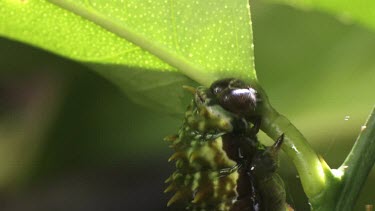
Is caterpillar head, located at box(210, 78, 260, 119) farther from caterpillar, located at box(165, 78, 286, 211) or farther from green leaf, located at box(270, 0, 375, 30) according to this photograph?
green leaf, located at box(270, 0, 375, 30)

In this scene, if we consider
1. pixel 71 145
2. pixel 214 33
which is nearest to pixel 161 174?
pixel 71 145

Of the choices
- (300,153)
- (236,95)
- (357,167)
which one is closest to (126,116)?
(236,95)

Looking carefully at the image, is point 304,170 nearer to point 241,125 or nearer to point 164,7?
point 241,125

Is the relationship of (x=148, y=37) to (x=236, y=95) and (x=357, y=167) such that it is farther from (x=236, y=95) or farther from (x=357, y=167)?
(x=357, y=167)

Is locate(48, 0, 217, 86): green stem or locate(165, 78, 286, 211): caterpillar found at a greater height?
locate(48, 0, 217, 86): green stem

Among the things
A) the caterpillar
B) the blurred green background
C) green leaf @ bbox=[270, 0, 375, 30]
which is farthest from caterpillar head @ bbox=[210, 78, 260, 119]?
the blurred green background

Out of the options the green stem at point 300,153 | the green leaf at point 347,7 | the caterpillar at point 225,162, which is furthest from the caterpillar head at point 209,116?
the green leaf at point 347,7
